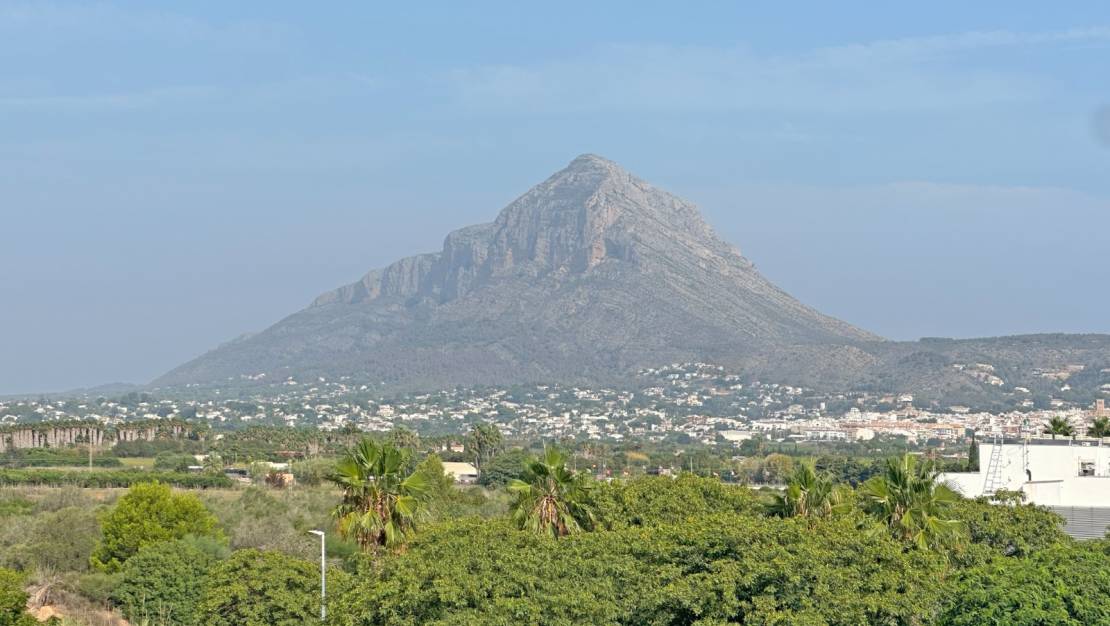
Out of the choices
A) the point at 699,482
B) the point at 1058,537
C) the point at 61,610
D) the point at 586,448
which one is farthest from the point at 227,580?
the point at 586,448

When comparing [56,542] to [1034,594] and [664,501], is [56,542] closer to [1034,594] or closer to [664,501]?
[664,501]

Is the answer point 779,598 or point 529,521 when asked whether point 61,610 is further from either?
point 779,598

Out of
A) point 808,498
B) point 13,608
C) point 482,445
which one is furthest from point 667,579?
point 482,445

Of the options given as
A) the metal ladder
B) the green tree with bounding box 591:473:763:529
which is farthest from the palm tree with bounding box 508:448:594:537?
the metal ladder

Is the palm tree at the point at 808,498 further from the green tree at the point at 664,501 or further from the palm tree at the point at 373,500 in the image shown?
the palm tree at the point at 373,500

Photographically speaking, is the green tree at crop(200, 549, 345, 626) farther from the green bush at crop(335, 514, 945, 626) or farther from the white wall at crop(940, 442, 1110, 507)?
the white wall at crop(940, 442, 1110, 507)

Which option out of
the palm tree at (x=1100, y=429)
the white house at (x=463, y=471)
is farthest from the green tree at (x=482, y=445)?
the palm tree at (x=1100, y=429)
